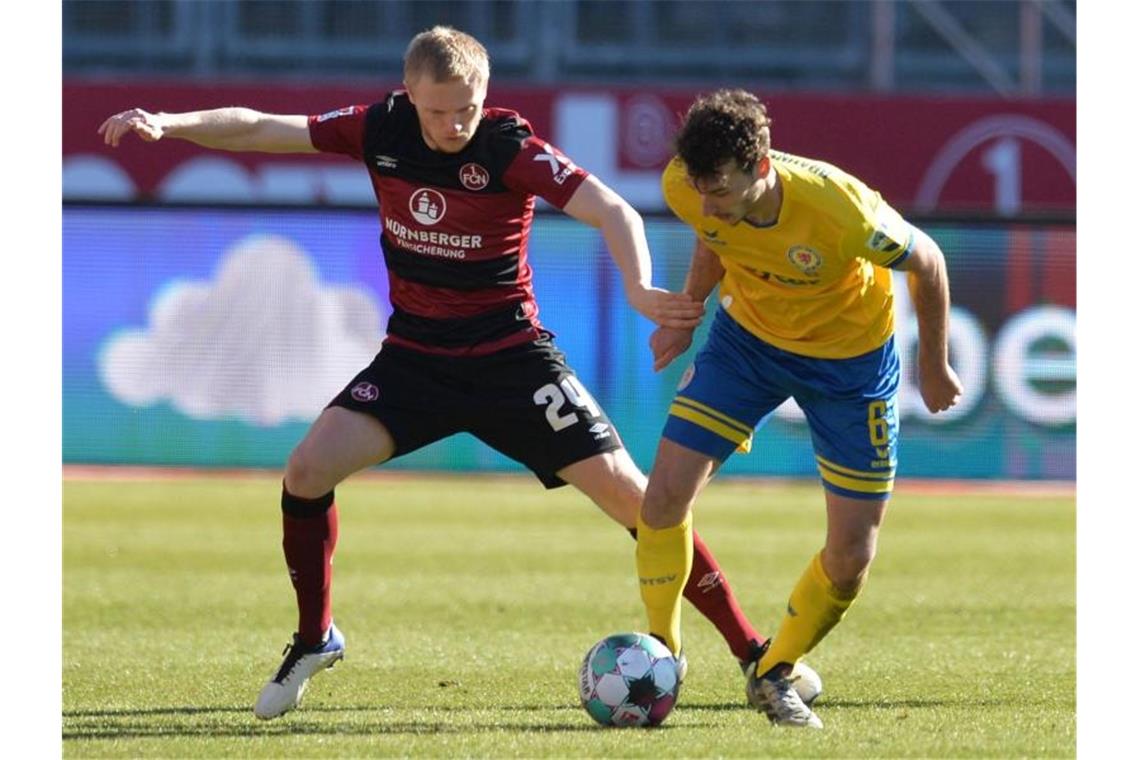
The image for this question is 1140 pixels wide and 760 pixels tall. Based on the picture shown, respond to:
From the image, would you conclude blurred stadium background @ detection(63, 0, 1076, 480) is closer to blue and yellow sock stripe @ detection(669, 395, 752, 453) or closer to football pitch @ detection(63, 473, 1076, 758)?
football pitch @ detection(63, 473, 1076, 758)

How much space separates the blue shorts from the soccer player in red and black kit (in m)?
0.39

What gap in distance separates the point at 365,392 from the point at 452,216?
0.67m

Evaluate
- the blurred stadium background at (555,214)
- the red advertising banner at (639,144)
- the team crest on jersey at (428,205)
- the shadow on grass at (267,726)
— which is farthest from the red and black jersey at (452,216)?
the red advertising banner at (639,144)

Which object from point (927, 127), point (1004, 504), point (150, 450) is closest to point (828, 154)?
point (927, 127)

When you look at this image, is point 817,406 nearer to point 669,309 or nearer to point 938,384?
point 938,384

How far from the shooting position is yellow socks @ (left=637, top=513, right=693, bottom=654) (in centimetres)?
597

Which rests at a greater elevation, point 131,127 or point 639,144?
point 639,144

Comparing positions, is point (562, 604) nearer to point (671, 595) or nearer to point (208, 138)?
point (671, 595)

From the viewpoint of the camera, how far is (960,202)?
846 inches

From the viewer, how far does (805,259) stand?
5691mm

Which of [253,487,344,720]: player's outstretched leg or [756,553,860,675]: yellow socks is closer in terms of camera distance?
[756,553,860,675]: yellow socks

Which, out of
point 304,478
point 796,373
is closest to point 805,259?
point 796,373

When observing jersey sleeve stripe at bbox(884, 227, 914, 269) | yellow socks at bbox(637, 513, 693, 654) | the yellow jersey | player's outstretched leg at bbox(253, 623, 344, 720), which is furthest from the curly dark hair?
player's outstretched leg at bbox(253, 623, 344, 720)

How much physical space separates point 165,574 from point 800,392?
5351 mm
